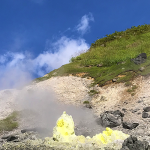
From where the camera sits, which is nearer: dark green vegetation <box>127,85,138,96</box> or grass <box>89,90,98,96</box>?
dark green vegetation <box>127,85,138,96</box>

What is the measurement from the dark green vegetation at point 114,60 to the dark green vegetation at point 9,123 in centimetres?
1302

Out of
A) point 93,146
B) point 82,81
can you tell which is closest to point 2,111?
point 82,81

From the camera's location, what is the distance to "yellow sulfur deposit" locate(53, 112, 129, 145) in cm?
1159

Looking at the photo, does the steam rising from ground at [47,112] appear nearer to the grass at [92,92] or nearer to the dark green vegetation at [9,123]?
the dark green vegetation at [9,123]

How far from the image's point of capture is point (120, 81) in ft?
84.2

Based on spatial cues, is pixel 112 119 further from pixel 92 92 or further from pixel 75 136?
pixel 92 92

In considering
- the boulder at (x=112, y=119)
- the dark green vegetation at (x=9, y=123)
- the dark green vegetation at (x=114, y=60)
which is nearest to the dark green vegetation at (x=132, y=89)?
the dark green vegetation at (x=114, y=60)

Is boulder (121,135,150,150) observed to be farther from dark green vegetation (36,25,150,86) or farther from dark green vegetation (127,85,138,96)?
dark green vegetation (36,25,150,86)

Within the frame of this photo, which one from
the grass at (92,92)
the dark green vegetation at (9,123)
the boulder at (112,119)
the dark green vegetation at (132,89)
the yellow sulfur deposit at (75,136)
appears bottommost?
the yellow sulfur deposit at (75,136)

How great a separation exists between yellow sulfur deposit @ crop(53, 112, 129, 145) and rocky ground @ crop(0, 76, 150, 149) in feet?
6.05

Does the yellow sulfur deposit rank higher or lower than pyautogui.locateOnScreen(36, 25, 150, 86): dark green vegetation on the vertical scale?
lower

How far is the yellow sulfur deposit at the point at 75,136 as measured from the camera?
1159cm

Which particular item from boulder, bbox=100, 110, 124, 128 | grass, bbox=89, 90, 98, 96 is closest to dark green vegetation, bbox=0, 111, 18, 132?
boulder, bbox=100, 110, 124, 128

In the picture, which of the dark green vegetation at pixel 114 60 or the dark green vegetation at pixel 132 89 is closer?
the dark green vegetation at pixel 132 89
